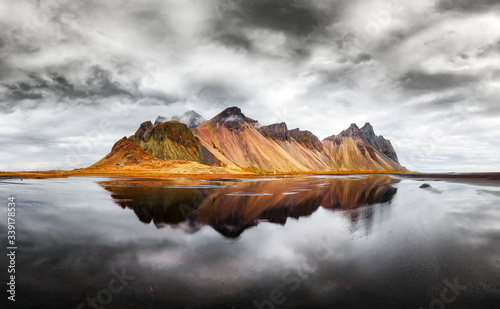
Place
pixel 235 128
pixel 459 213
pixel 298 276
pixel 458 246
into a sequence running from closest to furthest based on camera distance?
pixel 298 276
pixel 458 246
pixel 459 213
pixel 235 128

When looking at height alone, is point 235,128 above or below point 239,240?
above

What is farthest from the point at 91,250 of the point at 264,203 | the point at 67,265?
the point at 264,203

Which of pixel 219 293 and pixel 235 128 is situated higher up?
pixel 235 128

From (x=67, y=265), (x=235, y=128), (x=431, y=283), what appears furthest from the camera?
(x=235, y=128)

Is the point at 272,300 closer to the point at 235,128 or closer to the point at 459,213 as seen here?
the point at 459,213

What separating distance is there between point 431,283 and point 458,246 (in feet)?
18.6

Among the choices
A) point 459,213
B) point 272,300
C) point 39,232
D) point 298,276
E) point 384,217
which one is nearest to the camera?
point 272,300

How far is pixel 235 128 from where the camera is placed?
19162cm

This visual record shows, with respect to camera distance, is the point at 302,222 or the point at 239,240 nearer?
the point at 239,240

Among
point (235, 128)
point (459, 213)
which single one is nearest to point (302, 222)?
point (459, 213)

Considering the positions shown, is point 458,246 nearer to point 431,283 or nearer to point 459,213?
point 431,283

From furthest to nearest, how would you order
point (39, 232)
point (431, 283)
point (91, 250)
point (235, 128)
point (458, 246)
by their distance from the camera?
point (235, 128) → point (39, 232) → point (458, 246) → point (91, 250) → point (431, 283)

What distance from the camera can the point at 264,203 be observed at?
23.5 meters

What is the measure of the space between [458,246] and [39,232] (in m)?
21.0
